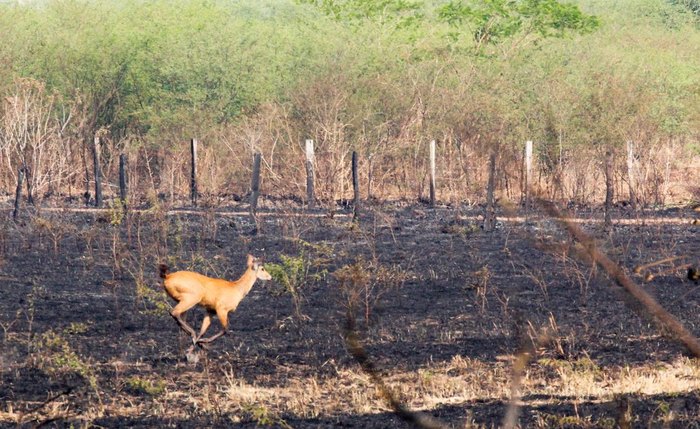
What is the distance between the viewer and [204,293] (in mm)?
8242

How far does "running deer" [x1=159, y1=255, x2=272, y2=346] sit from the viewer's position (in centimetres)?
807

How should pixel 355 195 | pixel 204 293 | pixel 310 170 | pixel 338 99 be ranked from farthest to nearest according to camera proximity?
pixel 338 99 < pixel 310 170 < pixel 355 195 < pixel 204 293

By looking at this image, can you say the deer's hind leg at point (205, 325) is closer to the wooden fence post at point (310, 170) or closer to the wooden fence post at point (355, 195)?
the wooden fence post at point (355, 195)

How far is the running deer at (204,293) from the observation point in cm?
807

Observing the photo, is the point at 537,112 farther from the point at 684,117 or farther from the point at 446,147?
the point at 684,117

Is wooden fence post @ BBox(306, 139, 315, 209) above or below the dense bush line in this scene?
below

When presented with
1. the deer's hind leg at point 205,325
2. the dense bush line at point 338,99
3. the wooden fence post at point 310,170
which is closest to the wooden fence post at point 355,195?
the wooden fence post at point 310,170

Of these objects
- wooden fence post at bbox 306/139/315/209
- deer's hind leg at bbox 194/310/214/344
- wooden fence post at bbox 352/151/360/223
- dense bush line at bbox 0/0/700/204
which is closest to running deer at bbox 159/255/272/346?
deer's hind leg at bbox 194/310/214/344

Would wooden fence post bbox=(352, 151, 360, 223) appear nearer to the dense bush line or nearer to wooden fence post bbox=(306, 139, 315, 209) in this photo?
wooden fence post bbox=(306, 139, 315, 209)

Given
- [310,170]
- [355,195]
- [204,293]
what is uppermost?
[310,170]

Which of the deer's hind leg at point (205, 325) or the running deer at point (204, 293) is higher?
the running deer at point (204, 293)

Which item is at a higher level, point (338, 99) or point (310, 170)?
point (338, 99)

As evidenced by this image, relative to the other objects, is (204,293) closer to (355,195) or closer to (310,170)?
(355,195)

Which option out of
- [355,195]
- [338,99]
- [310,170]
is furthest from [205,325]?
[338,99]
